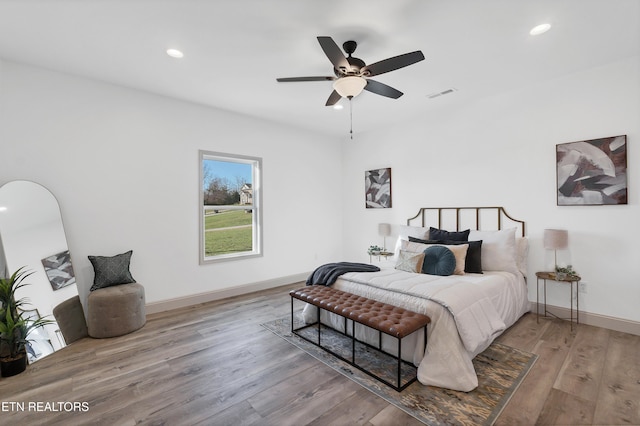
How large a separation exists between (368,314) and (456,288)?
892 millimetres

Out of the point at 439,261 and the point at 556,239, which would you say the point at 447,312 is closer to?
the point at 439,261

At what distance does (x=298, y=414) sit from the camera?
197 cm

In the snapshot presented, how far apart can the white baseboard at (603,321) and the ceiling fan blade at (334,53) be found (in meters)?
3.84

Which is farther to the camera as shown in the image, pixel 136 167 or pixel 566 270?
pixel 136 167

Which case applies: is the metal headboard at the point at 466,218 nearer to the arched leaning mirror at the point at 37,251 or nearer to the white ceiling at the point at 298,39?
the white ceiling at the point at 298,39

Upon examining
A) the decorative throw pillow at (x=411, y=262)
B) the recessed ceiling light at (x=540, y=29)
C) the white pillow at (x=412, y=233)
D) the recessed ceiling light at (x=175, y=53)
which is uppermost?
the recessed ceiling light at (x=175, y=53)

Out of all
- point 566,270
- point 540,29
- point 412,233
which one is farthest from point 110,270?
point 566,270

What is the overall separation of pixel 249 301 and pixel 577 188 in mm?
4570

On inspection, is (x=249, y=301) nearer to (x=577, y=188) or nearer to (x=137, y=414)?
(x=137, y=414)

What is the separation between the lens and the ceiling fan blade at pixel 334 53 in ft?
6.86

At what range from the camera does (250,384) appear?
232cm

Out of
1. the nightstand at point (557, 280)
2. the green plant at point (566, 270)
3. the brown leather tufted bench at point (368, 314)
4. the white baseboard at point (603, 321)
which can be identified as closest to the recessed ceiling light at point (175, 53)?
the brown leather tufted bench at point (368, 314)

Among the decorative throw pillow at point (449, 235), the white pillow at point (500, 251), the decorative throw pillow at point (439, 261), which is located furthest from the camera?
the decorative throw pillow at point (449, 235)

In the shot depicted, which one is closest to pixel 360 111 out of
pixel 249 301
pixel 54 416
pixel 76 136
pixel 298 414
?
pixel 249 301
